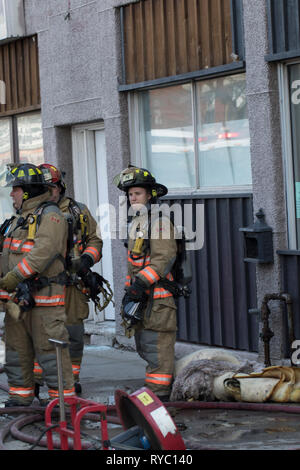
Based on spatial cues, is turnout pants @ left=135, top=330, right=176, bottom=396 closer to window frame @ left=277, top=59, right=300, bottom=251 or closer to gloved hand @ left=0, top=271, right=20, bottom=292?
gloved hand @ left=0, top=271, right=20, bottom=292

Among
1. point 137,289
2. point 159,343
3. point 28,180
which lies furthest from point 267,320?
point 28,180

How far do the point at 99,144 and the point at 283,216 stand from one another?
11.3ft

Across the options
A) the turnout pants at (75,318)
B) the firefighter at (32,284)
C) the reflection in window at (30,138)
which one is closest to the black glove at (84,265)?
the turnout pants at (75,318)

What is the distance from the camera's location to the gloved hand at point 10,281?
697 centimetres

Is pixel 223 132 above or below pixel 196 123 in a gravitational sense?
below

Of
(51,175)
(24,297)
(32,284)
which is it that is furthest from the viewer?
(51,175)

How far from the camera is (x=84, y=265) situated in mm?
7797

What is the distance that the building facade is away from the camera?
812 cm

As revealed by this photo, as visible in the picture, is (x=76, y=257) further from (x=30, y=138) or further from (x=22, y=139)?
(x=22, y=139)

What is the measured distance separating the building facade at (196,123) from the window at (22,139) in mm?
319

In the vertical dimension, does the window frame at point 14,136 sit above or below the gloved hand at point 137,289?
above

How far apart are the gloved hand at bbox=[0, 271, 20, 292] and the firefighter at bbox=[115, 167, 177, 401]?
942mm

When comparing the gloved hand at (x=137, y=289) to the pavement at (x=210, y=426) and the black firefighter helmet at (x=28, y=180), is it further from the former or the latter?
the black firefighter helmet at (x=28, y=180)

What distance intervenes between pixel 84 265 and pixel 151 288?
0.85 meters
